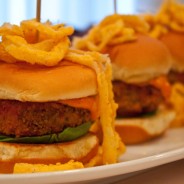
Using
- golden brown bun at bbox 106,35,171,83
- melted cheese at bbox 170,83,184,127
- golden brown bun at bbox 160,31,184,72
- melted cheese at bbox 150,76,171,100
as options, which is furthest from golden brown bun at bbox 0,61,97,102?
golden brown bun at bbox 160,31,184,72

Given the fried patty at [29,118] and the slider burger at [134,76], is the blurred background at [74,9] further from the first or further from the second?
the fried patty at [29,118]

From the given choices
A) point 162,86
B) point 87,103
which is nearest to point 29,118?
point 87,103

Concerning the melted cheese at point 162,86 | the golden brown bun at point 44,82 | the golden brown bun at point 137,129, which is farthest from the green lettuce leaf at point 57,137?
the melted cheese at point 162,86

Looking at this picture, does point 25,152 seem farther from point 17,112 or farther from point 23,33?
point 23,33

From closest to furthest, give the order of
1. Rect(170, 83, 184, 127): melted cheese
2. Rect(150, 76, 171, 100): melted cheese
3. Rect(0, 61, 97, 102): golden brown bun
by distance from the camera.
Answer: Rect(0, 61, 97, 102): golden brown bun → Rect(150, 76, 171, 100): melted cheese → Rect(170, 83, 184, 127): melted cheese

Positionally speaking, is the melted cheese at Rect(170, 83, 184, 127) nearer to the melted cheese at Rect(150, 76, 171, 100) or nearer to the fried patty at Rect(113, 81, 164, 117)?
the melted cheese at Rect(150, 76, 171, 100)
